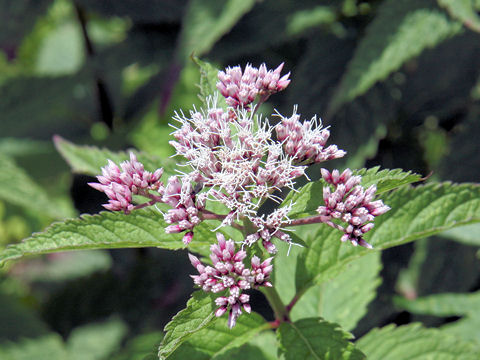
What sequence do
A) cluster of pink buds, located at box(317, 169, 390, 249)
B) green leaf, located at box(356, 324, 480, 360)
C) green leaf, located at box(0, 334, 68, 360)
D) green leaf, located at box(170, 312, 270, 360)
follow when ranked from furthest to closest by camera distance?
green leaf, located at box(0, 334, 68, 360), green leaf, located at box(356, 324, 480, 360), green leaf, located at box(170, 312, 270, 360), cluster of pink buds, located at box(317, 169, 390, 249)

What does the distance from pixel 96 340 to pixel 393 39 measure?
159cm

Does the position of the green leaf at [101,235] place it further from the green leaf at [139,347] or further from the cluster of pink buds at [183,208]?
the green leaf at [139,347]

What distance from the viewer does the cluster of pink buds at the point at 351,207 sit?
3.29 ft

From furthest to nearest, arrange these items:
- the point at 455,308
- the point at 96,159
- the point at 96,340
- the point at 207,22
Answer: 1. the point at 96,340
2. the point at 207,22
3. the point at 455,308
4. the point at 96,159

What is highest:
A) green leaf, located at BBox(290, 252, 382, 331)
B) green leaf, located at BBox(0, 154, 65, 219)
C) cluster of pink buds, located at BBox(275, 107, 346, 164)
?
green leaf, located at BBox(0, 154, 65, 219)

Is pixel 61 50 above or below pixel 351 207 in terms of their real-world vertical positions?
above

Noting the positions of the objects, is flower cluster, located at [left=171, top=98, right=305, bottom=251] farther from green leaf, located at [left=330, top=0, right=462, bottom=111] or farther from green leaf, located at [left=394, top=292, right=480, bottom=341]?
green leaf, located at [left=394, top=292, right=480, bottom=341]

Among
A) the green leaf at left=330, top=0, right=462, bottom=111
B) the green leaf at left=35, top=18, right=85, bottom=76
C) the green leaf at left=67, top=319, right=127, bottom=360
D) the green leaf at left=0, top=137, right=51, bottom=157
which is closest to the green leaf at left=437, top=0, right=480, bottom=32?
the green leaf at left=330, top=0, right=462, bottom=111

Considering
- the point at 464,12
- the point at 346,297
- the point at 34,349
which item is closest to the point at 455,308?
the point at 346,297

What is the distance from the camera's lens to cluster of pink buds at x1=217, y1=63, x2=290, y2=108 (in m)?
1.11

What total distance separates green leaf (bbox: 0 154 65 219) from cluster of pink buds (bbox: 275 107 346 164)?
1080mm

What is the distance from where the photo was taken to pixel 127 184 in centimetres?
107

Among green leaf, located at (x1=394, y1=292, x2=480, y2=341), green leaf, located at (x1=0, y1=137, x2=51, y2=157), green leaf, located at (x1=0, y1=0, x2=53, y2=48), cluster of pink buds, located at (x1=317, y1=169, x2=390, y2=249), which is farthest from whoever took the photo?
green leaf, located at (x1=0, y1=137, x2=51, y2=157)

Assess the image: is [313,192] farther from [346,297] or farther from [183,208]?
[346,297]
